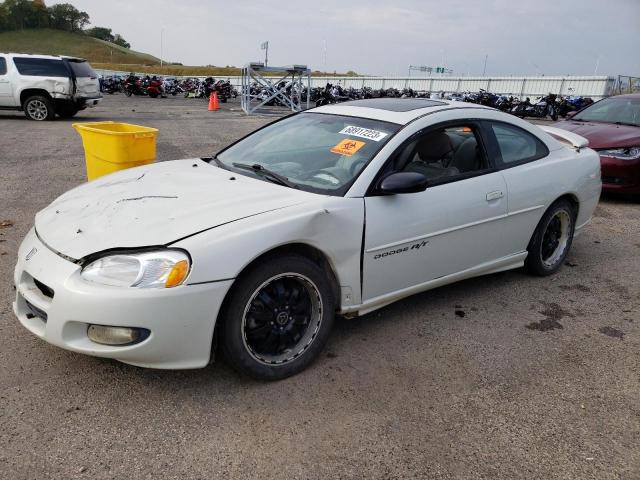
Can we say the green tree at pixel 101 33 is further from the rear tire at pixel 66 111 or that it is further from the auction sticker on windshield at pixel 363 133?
the auction sticker on windshield at pixel 363 133

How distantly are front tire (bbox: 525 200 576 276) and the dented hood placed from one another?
7.47 feet

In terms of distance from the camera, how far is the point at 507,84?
93.5 ft

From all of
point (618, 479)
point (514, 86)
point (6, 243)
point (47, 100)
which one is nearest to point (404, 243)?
point (618, 479)

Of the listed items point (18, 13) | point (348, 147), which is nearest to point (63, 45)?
point (18, 13)

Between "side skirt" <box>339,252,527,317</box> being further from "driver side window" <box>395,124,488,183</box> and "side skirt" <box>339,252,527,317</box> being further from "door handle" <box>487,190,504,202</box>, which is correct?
"driver side window" <box>395,124,488,183</box>

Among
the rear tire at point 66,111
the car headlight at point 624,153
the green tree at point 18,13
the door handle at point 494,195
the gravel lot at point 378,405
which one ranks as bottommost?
the gravel lot at point 378,405

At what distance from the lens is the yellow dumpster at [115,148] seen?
4973mm

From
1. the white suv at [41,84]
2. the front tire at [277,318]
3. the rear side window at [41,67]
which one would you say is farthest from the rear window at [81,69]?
the front tire at [277,318]

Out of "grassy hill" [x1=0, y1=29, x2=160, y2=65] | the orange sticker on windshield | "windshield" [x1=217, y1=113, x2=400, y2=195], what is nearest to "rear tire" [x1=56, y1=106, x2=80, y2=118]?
"windshield" [x1=217, y1=113, x2=400, y2=195]

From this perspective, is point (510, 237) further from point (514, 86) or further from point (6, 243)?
point (514, 86)

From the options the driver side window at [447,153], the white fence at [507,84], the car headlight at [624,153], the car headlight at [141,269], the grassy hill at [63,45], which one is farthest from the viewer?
the grassy hill at [63,45]

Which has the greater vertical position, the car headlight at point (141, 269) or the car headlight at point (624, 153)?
the car headlight at point (624, 153)

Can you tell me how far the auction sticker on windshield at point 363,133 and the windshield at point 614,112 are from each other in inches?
246

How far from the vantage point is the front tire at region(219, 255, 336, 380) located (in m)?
2.61
